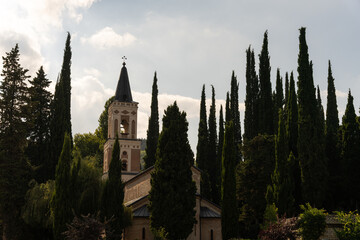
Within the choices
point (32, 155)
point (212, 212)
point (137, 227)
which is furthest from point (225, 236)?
point (32, 155)

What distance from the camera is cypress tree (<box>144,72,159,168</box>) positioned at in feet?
155

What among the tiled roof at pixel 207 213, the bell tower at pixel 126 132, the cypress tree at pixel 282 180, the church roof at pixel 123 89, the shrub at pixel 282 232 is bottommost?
the shrub at pixel 282 232

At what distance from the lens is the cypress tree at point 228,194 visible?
93.4 ft

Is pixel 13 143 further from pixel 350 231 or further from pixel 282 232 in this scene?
pixel 350 231

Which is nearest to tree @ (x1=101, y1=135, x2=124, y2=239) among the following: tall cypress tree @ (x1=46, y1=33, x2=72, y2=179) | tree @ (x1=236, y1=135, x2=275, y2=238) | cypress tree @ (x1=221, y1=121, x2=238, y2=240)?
cypress tree @ (x1=221, y1=121, x2=238, y2=240)

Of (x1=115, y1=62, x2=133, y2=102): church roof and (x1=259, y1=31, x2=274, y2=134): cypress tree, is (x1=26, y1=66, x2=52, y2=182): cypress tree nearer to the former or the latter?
(x1=115, y1=62, x2=133, y2=102): church roof

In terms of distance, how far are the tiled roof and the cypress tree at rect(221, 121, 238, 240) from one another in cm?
267

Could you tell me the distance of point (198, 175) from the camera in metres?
34.3

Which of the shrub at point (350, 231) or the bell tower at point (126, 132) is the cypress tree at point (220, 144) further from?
the shrub at point (350, 231)

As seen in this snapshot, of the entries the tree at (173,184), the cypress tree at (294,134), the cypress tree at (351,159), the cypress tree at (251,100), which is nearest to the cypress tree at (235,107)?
the cypress tree at (251,100)

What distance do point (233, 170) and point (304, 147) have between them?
7669mm

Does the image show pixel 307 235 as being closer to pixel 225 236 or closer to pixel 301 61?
pixel 225 236

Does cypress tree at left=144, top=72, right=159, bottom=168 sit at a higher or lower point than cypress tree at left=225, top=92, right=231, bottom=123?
lower

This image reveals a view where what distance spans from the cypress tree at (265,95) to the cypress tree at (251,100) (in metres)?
1.05
